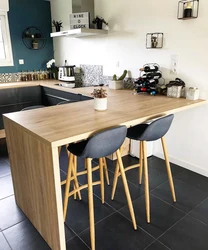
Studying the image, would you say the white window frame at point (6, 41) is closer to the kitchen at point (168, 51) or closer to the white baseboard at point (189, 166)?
the kitchen at point (168, 51)

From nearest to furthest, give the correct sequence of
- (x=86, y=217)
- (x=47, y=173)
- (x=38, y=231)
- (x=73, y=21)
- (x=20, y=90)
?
(x=47, y=173) < (x=38, y=231) < (x=86, y=217) < (x=73, y=21) < (x=20, y=90)

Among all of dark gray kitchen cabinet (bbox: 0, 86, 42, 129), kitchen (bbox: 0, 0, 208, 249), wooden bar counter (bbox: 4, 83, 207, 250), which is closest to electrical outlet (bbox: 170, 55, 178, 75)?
kitchen (bbox: 0, 0, 208, 249)

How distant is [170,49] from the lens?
98.7 inches

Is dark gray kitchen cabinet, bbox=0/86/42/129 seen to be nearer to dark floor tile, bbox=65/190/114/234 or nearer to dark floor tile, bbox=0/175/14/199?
dark floor tile, bbox=0/175/14/199

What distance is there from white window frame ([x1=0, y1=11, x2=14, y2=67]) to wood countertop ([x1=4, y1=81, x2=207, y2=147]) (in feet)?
8.91

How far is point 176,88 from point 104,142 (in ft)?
4.31

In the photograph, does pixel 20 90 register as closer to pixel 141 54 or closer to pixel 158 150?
pixel 141 54

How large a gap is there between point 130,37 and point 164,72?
71 centimetres

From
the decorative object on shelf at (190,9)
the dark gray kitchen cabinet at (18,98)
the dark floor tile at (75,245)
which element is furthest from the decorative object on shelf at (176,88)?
the dark gray kitchen cabinet at (18,98)

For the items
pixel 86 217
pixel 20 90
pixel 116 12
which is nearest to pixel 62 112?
pixel 86 217

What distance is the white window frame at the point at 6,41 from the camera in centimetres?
390

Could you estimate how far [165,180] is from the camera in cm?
241

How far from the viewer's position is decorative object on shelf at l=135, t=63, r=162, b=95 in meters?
2.56

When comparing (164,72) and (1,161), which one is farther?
(1,161)
